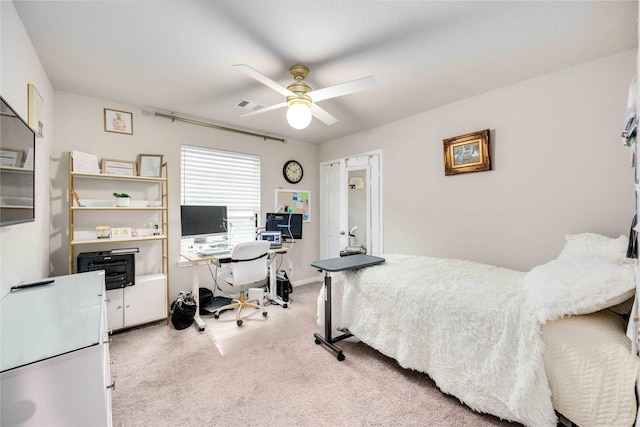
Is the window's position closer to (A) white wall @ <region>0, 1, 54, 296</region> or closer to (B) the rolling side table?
(A) white wall @ <region>0, 1, 54, 296</region>

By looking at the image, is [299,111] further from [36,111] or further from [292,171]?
[292,171]

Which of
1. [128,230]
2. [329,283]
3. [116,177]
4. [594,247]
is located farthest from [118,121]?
[594,247]

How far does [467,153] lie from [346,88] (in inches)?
66.0

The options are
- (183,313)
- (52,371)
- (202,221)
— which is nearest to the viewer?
(52,371)

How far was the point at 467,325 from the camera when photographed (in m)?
1.64

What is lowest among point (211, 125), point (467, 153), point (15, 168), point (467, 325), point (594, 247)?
point (467, 325)

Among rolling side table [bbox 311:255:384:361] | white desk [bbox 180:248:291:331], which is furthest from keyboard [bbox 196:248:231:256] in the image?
rolling side table [bbox 311:255:384:361]

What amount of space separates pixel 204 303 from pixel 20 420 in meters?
2.67

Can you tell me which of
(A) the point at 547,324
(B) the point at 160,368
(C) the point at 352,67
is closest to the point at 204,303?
(B) the point at 160,368

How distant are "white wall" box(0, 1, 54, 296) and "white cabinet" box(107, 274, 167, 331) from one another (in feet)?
2.06

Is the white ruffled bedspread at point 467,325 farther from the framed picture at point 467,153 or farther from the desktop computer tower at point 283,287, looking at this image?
the desktop computer tower at point 283,287

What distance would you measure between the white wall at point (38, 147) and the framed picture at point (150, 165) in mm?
751

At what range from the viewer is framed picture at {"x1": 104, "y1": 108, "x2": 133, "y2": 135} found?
9.46ft

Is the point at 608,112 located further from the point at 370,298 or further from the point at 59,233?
the point at 59,233
